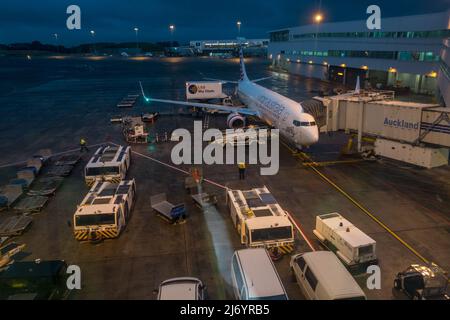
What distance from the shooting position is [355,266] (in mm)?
19688

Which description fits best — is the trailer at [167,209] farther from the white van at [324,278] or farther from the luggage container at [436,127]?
the luggage container at [436,127]

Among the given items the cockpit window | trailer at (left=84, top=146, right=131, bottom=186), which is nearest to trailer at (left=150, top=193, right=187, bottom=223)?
trailer at (left=84, top=146, right=131, bottom=186)

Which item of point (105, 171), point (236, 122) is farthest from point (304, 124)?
point (105, 171)

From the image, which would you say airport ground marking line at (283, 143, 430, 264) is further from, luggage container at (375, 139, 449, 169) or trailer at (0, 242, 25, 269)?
trailer at (0, 242, 25, 269)

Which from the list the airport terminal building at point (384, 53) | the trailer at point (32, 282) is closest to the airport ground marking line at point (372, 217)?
the trailer at point (32, 282)

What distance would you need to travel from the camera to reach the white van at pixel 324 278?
15.5m

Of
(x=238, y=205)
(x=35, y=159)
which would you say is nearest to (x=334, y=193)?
(x=238, y=205)

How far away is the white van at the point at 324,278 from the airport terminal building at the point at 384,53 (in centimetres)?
4895

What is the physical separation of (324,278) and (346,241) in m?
4.57

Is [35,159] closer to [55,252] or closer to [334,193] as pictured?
[55,252]

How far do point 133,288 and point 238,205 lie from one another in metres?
8.73

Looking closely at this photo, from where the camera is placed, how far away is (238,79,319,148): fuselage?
121ft

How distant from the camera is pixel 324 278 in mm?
16375

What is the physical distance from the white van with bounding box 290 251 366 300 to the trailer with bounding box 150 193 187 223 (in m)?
9.94
